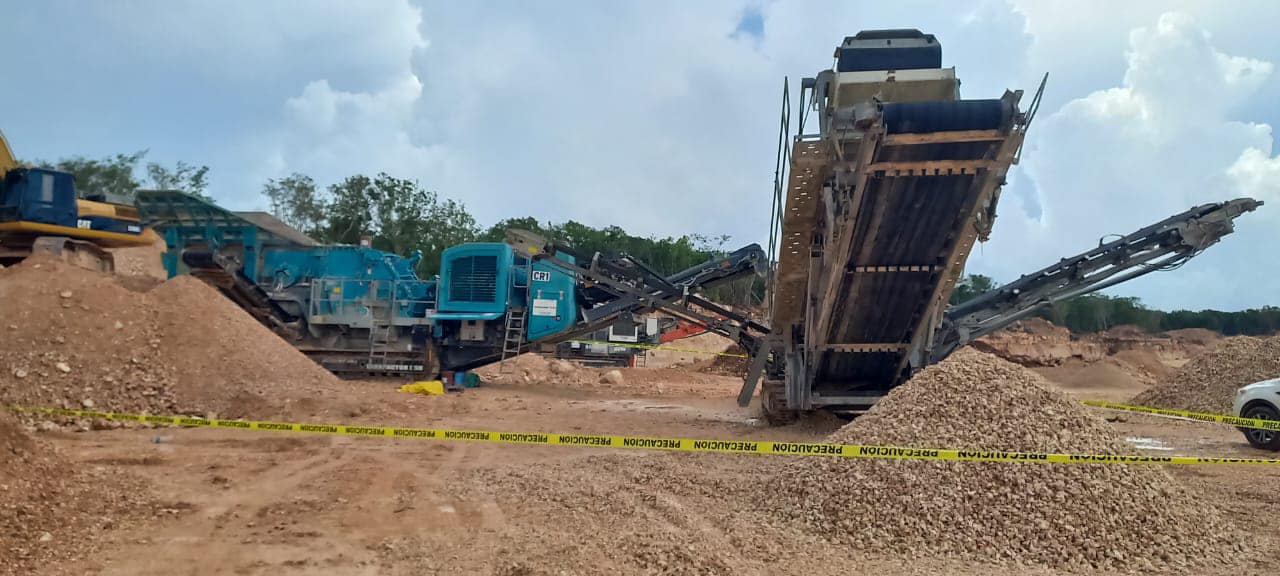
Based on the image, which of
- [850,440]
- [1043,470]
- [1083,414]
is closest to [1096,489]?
[1043,470]

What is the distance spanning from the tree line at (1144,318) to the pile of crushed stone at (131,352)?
132 ft

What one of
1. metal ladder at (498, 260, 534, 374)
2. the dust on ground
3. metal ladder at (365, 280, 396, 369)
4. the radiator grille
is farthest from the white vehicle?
metal ladder at (365, 280, 396, 369)

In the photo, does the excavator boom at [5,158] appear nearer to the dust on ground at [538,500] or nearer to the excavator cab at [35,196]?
the excavator cab at [35,196]

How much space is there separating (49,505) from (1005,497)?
239 inches

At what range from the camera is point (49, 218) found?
1298 cm

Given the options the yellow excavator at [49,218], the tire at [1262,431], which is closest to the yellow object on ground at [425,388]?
the yellow excavator at [49,218]

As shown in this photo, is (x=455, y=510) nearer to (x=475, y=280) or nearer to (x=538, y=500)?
(x=538, y=500)

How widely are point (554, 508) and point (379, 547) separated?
137cm

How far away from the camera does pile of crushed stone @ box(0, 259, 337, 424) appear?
9.27m

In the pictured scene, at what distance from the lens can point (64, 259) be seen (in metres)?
12.9

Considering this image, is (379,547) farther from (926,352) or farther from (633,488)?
(926,352)

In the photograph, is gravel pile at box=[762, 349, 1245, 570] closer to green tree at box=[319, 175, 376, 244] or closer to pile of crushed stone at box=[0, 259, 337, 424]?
pile of crushed stone at box=[0, 259, 337, 424]

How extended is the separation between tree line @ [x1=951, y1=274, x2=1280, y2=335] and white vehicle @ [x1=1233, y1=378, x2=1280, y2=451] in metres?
34.8

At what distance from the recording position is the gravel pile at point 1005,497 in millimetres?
4816
